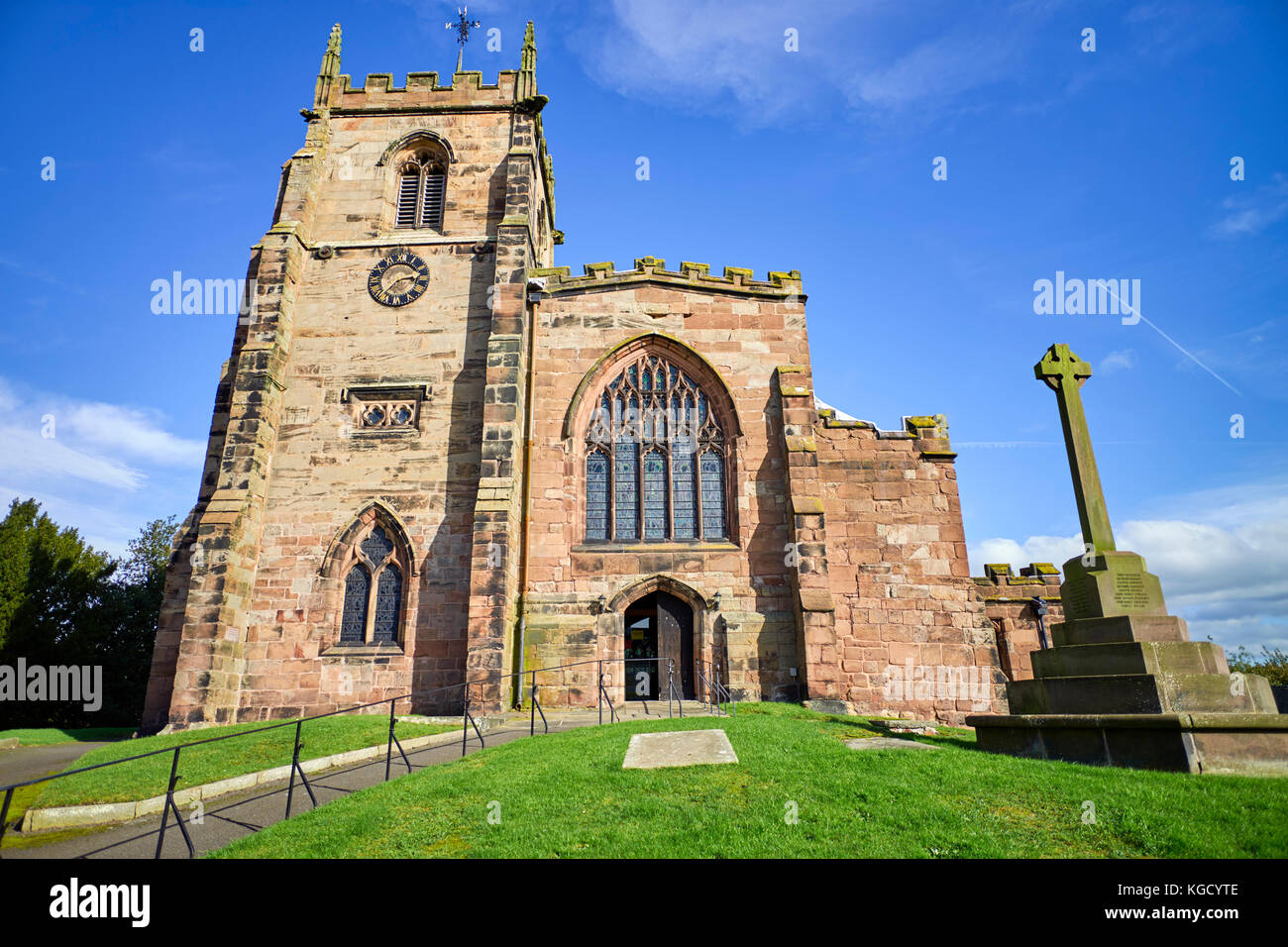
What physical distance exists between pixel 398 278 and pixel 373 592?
8592 mm

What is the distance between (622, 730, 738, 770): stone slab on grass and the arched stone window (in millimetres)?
8532

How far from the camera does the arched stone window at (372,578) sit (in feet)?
51.3

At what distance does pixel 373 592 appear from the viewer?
15836mm

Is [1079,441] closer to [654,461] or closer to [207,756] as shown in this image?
[654,461]

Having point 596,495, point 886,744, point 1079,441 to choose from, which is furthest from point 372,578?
point 1079,441

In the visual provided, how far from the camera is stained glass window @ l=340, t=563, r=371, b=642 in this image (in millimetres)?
15672

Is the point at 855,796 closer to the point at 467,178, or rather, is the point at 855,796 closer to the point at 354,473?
the point at 354,473

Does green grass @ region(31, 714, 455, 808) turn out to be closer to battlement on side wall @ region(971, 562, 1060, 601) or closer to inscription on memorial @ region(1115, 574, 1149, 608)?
inscription on memorial @ region(1115, 574, 1149, 608)

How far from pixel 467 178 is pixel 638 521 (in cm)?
1141

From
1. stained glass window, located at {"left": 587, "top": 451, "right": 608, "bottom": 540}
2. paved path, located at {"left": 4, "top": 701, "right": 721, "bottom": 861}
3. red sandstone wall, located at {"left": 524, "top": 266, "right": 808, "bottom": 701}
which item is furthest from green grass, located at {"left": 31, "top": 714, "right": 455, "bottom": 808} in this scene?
stained glass window, located at {"left": 587, "top": 451, "right": 608, "bottom": 540}

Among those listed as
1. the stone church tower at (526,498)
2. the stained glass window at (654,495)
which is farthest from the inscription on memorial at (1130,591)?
the stained glass window at (654,495)

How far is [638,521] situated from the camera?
54.8 ft

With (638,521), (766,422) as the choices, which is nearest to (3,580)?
(638,521)

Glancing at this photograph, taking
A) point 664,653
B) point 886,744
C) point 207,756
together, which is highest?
point 664,653
